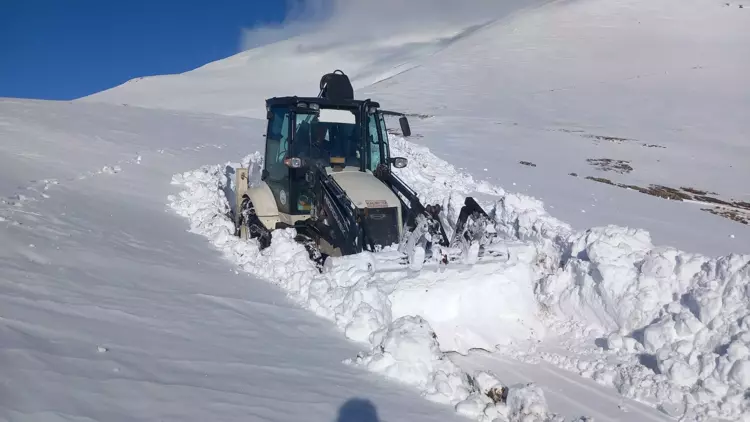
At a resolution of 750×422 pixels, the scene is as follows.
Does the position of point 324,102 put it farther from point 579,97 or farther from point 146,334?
point 579,97

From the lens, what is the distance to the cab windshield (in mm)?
7359

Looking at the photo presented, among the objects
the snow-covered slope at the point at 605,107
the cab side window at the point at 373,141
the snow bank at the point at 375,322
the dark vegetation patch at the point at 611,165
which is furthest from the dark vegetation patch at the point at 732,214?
the snow bank at the point at 375,322

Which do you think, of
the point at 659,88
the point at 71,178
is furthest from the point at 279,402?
the point at 659,88

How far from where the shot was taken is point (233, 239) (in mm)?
7426

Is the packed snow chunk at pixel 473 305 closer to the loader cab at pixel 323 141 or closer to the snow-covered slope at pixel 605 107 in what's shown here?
the loader cab at pixel 323 141

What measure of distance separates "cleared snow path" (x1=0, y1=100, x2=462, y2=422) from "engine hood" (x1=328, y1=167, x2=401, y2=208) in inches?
52.6

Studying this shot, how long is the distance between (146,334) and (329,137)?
3.91 metres

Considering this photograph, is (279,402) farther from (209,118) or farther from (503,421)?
(209,118)

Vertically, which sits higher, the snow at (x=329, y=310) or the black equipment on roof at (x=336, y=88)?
the black equipment on roof at (x=336, y=88)

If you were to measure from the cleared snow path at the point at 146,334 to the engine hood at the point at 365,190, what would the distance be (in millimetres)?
1336

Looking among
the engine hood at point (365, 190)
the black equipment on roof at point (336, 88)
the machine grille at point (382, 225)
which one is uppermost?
the black equipment on roof at point (336, 88)

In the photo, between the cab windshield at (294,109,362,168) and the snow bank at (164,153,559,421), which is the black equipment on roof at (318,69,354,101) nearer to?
the cab windshield at (294,109,362,168)

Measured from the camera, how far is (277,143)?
7836mm

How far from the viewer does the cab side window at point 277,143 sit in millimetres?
7578
